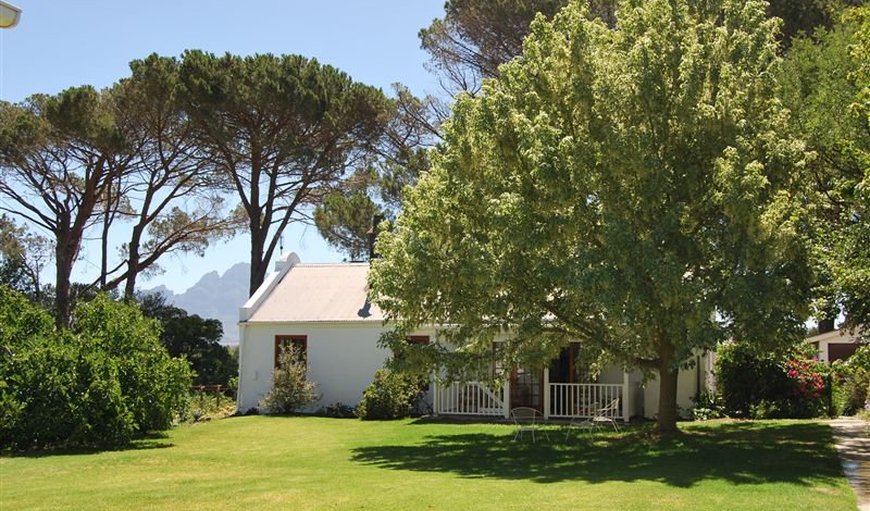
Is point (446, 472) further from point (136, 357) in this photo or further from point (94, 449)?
point (136, 357)

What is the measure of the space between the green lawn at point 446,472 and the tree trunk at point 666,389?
509mm

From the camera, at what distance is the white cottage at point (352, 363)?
23.8 m

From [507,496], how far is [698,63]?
333 inches

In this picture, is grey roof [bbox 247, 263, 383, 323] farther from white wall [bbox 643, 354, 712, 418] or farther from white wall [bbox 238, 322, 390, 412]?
white wall [bbox 643, 354, 712, 418]

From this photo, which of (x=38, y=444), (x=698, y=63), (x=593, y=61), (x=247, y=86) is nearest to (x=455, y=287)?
Result: (x=593, y=61)

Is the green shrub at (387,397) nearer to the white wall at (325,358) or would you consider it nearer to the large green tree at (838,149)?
the white wall at (325,358)

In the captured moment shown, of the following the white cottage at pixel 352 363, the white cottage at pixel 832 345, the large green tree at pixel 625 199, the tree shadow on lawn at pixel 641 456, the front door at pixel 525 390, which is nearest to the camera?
the tree shadow on lawn at pixel 641 456

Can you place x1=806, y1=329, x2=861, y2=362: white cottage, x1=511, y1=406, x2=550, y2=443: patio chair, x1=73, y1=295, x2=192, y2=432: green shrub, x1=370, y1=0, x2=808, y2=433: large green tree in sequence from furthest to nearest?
1. x1=806, y1=329, x2=861, y2=362: white cottage
2. x1=73, y1=295, x2=192, y2=432: green shrub
3. x1=511, y1=406, x2=550, y2=443: patio chair
4. x1=370, y1=0, x2=808, y2=433: large green tree

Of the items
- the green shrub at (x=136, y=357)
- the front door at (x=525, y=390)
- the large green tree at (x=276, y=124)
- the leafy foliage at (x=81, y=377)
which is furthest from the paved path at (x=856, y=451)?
the large green tree at (x=276, y=124)

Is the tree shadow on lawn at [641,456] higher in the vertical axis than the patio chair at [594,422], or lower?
lower

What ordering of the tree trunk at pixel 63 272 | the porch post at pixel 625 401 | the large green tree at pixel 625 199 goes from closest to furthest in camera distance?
the large green tree at pixel 625 199, the porch post at pixel 625 401, the tree trunk at pixel 63 272

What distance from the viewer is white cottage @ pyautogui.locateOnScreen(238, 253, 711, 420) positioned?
23.8 metres

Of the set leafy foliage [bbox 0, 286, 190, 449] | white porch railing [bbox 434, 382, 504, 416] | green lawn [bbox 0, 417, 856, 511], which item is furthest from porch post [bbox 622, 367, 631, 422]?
leafy foliage [bbox 0, 286, 190, 449]

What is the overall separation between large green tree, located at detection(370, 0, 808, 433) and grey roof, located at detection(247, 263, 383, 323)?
937 centimetres
